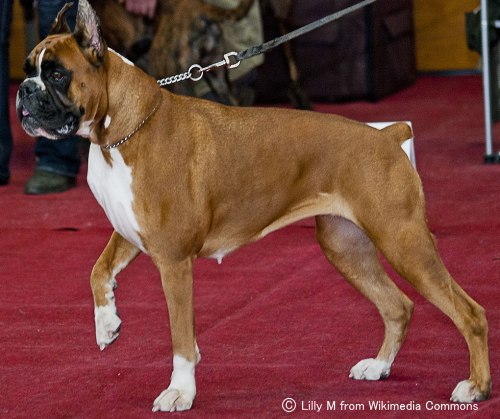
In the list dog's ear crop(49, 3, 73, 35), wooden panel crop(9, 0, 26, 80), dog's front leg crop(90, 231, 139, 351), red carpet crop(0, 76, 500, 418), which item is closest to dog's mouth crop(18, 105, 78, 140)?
dog's ear crop(49, 3, 73, 35)

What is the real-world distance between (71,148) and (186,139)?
346cm

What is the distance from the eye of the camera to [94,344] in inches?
167

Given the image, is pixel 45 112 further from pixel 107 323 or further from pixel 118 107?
pixel 107 323

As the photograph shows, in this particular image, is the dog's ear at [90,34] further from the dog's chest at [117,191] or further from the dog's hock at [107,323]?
the dog's hock at [107,323]

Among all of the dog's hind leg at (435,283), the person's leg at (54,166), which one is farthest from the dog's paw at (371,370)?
the person's leg at (54,166)

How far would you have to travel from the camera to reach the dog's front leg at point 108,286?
362 cm

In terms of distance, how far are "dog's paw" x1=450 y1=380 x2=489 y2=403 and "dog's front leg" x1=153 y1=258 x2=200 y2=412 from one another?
2.56ft

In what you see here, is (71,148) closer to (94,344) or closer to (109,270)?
(94,344)

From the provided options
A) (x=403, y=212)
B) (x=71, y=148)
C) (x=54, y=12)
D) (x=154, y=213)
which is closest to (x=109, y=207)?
(x=154, y=213)

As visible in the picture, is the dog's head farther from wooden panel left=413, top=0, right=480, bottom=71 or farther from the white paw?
wooden panel left=413, top=0, right=480, bottom=71

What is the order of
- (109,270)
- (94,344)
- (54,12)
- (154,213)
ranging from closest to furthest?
1. (154,213)
2. (109,270)
3. (94,344)
4. (54,12)

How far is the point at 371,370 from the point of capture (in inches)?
150

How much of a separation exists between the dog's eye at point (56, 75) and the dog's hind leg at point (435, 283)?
1011 mm

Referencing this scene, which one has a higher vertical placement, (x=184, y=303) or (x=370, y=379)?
(x=184, y=303)
